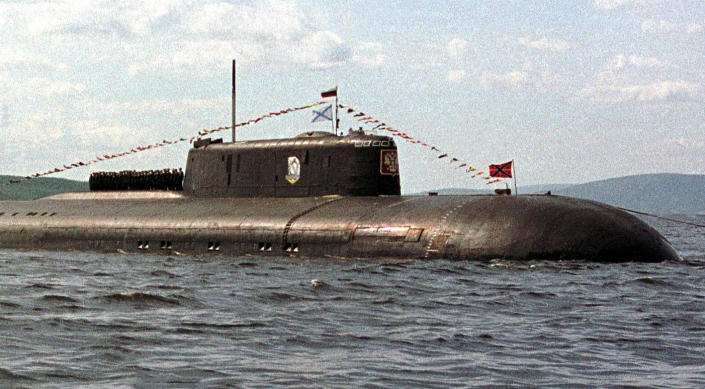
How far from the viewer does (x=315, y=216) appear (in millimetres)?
29031

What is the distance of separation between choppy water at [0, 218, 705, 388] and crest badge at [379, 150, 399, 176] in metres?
7.72

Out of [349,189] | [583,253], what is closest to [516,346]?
[583,253]

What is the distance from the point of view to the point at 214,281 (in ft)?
70.8

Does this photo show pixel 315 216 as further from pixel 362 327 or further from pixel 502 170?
pixel 362 327

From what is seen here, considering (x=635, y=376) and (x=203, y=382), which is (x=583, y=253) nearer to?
(x=635, y=376)

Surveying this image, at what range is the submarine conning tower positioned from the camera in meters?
31.2

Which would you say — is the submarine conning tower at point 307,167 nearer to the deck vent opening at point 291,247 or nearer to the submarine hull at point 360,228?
the submarine hull at point 360,228

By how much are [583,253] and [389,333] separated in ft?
36.8

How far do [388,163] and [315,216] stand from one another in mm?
3841

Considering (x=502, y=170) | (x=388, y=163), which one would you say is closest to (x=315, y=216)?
(x=388, y=163)

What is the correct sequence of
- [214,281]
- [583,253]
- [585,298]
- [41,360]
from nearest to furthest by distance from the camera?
[41,360] → [585,298] → [214,281] → [583,253]

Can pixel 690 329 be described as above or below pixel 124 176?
below

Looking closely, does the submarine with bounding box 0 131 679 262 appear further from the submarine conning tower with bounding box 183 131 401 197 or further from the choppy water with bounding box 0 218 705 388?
Answer: the choppy water with bounding box 0 218 705 388

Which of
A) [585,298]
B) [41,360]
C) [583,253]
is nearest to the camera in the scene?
[41,360]
